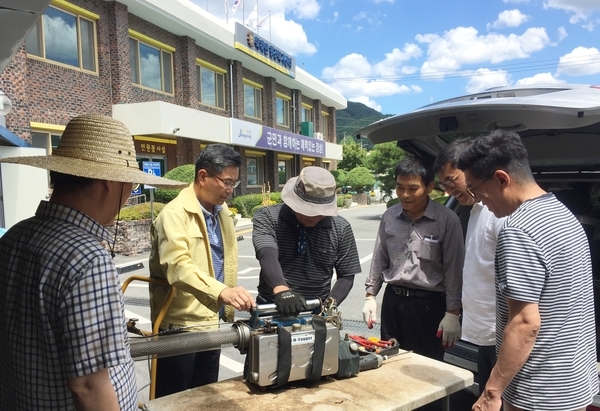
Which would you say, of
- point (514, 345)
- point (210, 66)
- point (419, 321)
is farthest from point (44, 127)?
point (514, 345)

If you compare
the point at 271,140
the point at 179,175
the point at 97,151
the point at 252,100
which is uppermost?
the point at 252,100

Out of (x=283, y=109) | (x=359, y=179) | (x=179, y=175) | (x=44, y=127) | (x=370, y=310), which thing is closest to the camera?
(x=370, y=310)

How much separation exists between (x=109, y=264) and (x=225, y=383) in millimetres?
954

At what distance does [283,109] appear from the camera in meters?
26.0

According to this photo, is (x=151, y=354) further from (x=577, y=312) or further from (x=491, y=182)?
(x=577, y=312)

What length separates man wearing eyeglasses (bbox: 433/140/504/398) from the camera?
241cm

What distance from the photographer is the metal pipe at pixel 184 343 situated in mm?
1812

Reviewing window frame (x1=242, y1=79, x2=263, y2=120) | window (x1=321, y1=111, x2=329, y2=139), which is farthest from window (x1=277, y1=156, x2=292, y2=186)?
window (x1=321, y1=111, x2=329, y2=139)

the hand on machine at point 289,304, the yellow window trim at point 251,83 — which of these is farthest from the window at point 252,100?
the hand on machine at point 289,304

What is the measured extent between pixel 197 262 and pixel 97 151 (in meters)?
1.11

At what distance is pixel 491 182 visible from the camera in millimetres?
1806

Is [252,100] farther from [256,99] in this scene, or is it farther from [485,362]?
[485,362]

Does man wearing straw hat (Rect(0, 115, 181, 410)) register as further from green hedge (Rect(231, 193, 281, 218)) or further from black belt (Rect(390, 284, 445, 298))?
green hedge (Rect(231, 193, 281, 218))

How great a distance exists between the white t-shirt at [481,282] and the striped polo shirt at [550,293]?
24.6 inches
